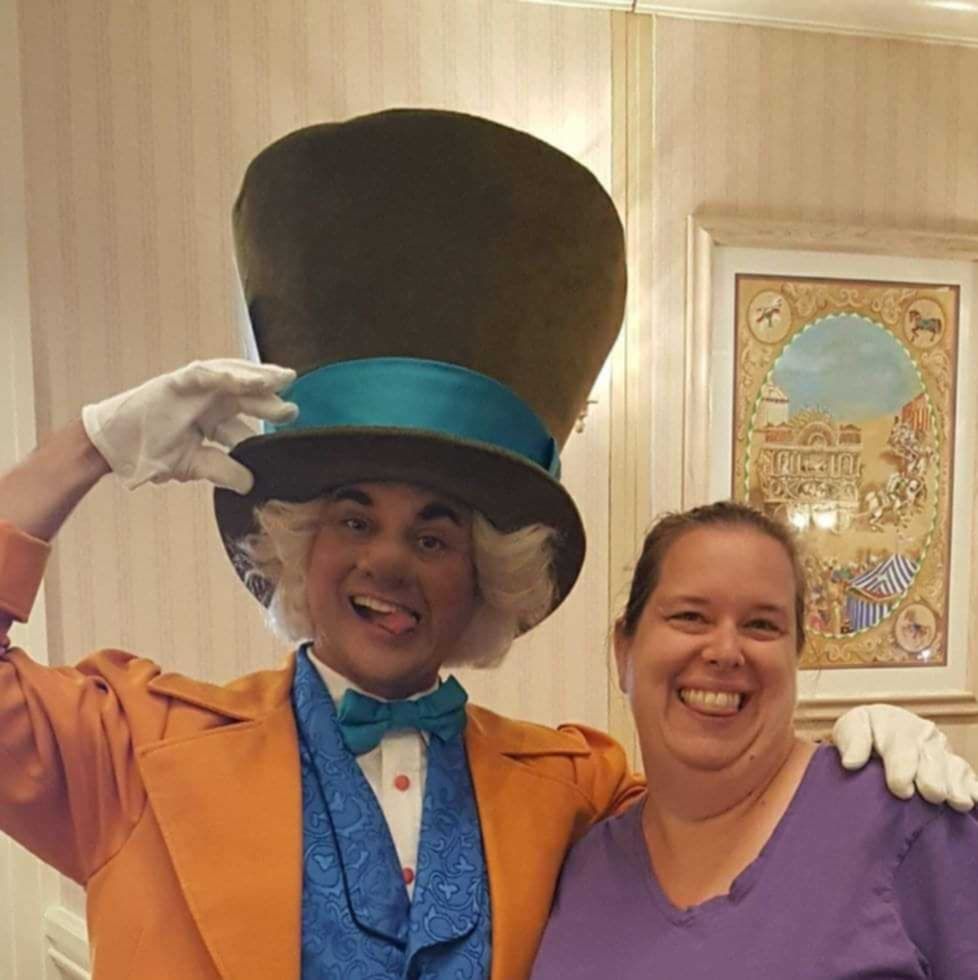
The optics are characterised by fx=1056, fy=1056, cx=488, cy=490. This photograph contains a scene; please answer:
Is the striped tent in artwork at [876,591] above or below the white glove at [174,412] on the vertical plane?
below

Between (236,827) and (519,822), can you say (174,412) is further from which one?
(519,822)

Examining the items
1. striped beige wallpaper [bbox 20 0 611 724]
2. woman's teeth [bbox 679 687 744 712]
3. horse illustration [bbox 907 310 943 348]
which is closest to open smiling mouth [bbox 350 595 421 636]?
woman's teeth [bbox 679 687 744 712]

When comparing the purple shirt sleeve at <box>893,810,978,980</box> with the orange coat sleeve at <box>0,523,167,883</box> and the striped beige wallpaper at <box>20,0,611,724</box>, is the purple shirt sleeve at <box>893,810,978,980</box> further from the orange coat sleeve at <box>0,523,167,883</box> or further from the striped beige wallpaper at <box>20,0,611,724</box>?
Answer: the striped beige wallpaper at <box>20,0,611,724</box>

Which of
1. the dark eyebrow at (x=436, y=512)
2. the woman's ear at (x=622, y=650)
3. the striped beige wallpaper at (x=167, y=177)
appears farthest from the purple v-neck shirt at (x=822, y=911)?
the striped beige wallpaper at (x=167, y=177)

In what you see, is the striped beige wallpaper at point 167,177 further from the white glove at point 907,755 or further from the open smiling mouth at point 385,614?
the white glove at point 907,755

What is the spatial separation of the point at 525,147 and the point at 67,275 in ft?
4.47

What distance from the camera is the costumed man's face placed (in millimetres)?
1138

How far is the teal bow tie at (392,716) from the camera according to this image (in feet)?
3.68

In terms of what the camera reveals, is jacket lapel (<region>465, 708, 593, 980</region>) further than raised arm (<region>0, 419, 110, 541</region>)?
Yes

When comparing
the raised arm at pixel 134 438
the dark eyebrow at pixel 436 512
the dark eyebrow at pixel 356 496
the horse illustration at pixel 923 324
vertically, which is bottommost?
the dark eyebrow at pixel 436 512

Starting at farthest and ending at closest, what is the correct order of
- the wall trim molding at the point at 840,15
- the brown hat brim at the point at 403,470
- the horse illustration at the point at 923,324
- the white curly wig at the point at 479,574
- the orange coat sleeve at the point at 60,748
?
the horse illustration at the point at 923,324, the wall trim molding at the point at 840,15, the white curly wig at the point at 479,574, the brown hat brim at the point at 403,470, the orange coat sleeve at the point at 60,748

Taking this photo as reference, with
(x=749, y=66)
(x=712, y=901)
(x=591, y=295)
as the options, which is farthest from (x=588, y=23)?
(x=712, y=901)

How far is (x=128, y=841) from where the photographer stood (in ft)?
3.36

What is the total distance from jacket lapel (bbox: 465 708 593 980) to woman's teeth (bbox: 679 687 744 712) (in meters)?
0.23
